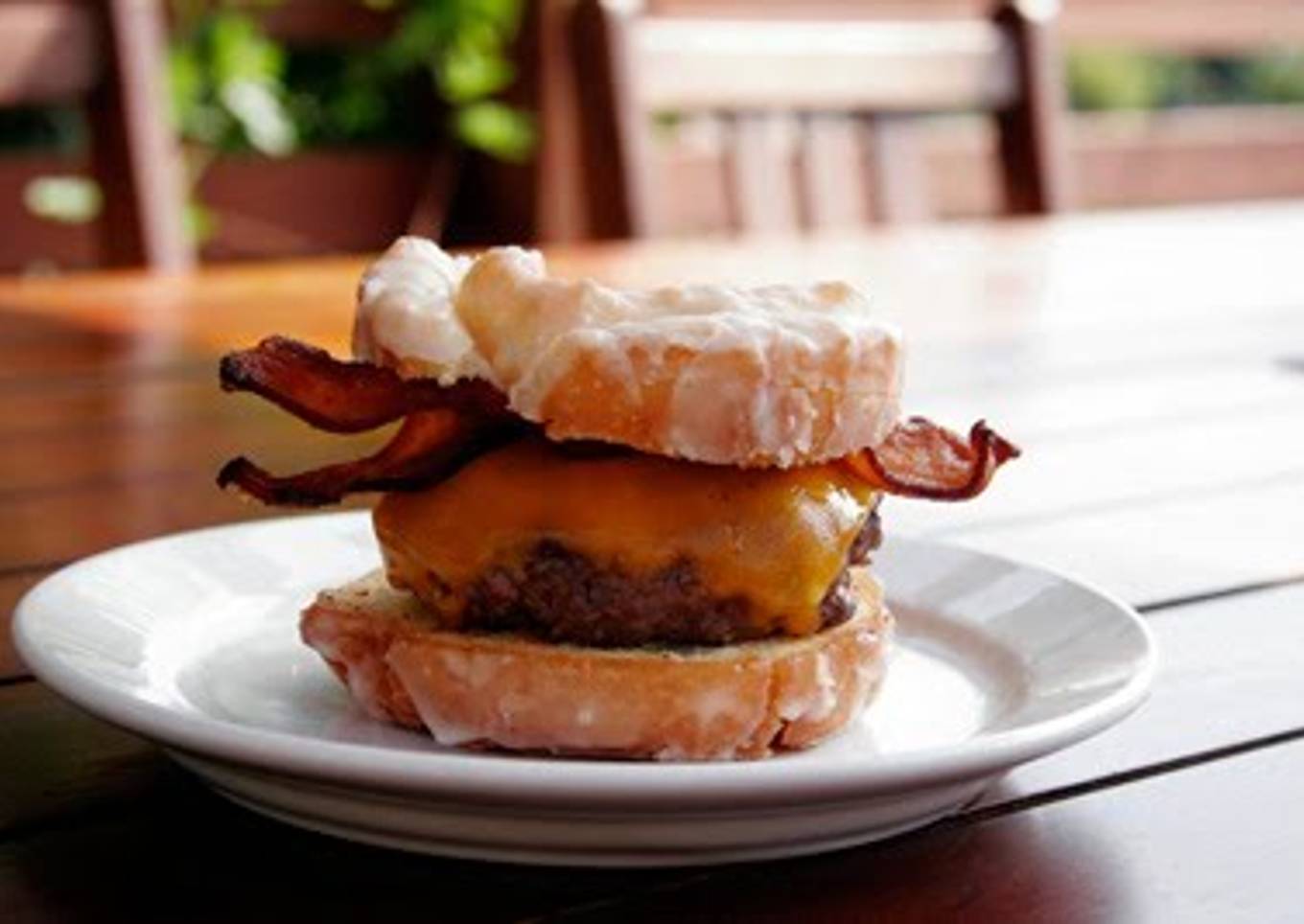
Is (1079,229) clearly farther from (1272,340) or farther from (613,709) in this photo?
(613,709)

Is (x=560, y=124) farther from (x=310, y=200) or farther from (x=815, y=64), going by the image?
(x=815, y=64)

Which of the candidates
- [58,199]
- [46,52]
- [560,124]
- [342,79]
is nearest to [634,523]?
[46,52]

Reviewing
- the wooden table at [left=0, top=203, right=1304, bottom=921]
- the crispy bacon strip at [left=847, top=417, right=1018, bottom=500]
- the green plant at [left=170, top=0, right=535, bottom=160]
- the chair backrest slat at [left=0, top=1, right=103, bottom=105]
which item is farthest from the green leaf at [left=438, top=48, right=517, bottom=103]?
the crispy bacon strip at [left=847, top=417, right=1018, bottom=500]

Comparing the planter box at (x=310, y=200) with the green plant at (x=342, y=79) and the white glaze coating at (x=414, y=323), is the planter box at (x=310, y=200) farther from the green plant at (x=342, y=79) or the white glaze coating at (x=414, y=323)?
the white glaze coating at (x=414, y=323)

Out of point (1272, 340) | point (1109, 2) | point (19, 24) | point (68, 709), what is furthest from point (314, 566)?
point (1109, 2)

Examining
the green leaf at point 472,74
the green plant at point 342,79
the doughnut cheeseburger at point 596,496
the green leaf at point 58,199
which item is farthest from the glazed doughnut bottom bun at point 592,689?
the green leaf at point 472,74
